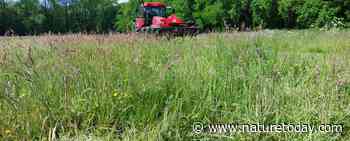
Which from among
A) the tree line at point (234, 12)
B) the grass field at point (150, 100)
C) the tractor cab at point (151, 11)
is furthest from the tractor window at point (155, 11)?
the grass field at point (150, 100)

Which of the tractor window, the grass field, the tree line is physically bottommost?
the grass field

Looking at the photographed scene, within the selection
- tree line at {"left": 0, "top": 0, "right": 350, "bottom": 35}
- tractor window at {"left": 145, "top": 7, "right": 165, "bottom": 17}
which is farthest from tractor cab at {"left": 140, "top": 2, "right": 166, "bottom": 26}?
tree line at {"left": 0, "top": 0, "right": 350, "bottom": 35}

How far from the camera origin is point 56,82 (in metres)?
2.15

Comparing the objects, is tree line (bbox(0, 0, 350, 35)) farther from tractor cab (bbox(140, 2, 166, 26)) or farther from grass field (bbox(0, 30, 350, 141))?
grass field (bbox(0, 30, 350, 141))

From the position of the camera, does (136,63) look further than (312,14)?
No

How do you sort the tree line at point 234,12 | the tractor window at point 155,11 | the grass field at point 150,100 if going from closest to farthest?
the grass field at point 150,100 < the tractor window at point 155,11 < the tree line at point 234,12

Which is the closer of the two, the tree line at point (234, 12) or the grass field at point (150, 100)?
the grass field at point (150, 100)

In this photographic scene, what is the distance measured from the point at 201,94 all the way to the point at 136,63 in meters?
0.64

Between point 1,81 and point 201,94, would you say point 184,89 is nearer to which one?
point 201,94

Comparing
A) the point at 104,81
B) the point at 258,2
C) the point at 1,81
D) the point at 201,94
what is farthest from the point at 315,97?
the point at 258,2

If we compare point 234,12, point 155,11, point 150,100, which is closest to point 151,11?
point 155,11

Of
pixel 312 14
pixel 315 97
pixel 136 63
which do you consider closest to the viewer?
pixel 315 97

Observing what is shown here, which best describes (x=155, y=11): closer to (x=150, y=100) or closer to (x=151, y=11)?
(x=151, y=11)

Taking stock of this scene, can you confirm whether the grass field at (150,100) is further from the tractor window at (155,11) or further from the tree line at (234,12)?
the tree line at (234,12)
